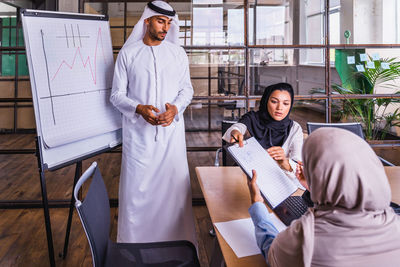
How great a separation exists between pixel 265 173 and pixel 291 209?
161 mm

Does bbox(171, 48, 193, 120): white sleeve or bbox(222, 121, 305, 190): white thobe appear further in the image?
bbox(171, 48, 193, 120): white sleeve

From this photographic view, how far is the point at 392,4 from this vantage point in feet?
11.1

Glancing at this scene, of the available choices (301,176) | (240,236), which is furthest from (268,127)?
(240,236)

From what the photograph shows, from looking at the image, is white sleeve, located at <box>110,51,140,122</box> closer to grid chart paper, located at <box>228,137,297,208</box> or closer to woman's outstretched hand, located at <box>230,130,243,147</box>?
woman's outstretched hand, located at <box>230,130,243,147</box>

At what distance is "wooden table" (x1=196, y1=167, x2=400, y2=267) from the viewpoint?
42.7 inches

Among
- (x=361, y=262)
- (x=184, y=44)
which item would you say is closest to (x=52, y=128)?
(x=184, y=44)

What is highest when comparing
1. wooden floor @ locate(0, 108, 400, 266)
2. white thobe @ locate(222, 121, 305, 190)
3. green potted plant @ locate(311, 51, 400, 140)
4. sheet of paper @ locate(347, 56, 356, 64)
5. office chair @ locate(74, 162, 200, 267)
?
sheet of paper @ locate(347, 56, 356, 64)

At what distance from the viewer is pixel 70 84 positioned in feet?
7.20

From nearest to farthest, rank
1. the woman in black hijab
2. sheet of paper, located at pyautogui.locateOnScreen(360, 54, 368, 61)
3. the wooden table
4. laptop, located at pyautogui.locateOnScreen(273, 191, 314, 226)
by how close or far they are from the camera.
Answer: the wooden table, laptop, located at pyautogui.locateOnScreen(273, 191, 314, 226), the woman in black hijab, sheet of paper, located at pyautogui.locateOnScreen(360, 54, 368, 61)

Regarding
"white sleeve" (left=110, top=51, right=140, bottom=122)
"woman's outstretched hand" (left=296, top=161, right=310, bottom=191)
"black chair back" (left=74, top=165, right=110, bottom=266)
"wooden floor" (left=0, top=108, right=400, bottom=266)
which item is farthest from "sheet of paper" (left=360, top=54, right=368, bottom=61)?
"black chair back" (left=74, top=165, right=110, bottom=266)

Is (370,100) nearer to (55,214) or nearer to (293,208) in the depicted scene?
(293,208)

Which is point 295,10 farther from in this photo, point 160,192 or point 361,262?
point 361,262

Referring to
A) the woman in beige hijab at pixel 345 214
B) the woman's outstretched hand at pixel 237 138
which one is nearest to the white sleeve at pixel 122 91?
the woman's outstretched hand at pixel 237 138

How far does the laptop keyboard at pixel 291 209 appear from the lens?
4.39ft
